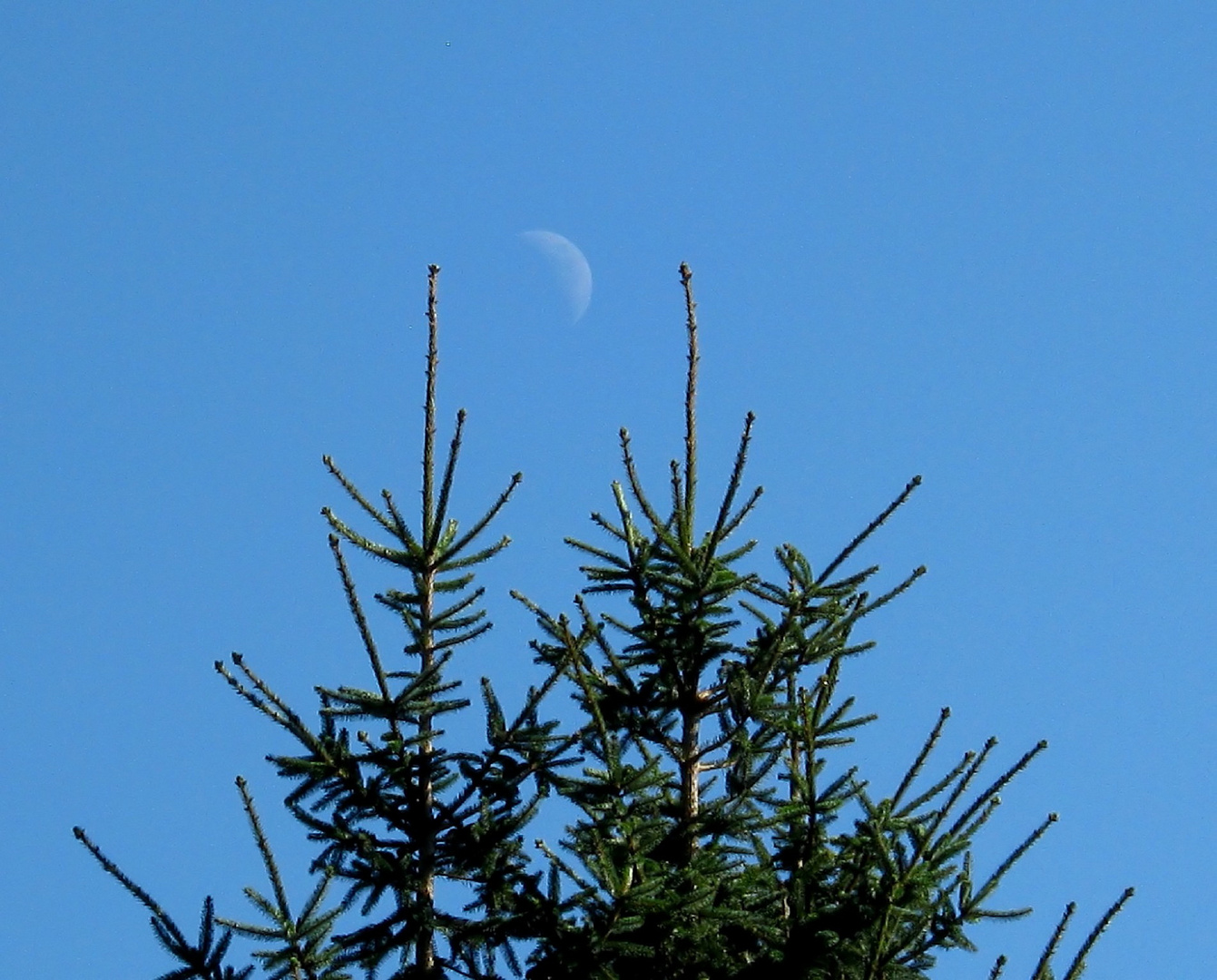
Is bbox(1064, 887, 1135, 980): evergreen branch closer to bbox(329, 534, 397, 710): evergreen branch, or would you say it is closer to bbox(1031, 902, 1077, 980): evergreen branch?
bbox(1031, 902, 1077, 980): evergreen branch

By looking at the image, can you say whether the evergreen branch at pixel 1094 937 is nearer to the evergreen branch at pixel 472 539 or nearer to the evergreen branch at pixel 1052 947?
the evergreen branch at pixel 1052 947

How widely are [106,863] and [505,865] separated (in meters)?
2.07

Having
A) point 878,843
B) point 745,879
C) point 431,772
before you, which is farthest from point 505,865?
point 878,843

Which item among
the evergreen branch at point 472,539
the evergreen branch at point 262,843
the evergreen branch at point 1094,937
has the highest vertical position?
the evergreen branch at point 472,539

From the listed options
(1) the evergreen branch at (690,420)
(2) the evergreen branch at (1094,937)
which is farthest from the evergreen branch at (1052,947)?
Result: (1) the evergreen branch at (690,420)

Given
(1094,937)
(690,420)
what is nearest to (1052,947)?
(1094,937)

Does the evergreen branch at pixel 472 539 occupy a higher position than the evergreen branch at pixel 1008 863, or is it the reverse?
the evergreen branch at pixel 472 539

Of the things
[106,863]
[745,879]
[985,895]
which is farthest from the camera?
[745,879]

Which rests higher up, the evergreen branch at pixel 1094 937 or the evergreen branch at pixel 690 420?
the evergreen branch at pixel 690 420

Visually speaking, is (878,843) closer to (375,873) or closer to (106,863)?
(375,873)

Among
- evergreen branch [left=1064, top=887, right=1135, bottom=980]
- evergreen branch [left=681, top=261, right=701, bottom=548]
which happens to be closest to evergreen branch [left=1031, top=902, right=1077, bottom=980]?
evergreen branch [left=1064, top=887, right=1135, bottom=980]

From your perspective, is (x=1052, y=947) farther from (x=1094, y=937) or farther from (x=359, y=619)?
(x=359, y=619)

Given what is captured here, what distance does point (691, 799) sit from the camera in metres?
9.13

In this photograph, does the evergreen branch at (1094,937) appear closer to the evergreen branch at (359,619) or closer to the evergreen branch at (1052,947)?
the evergreen branch at (1052,947)
